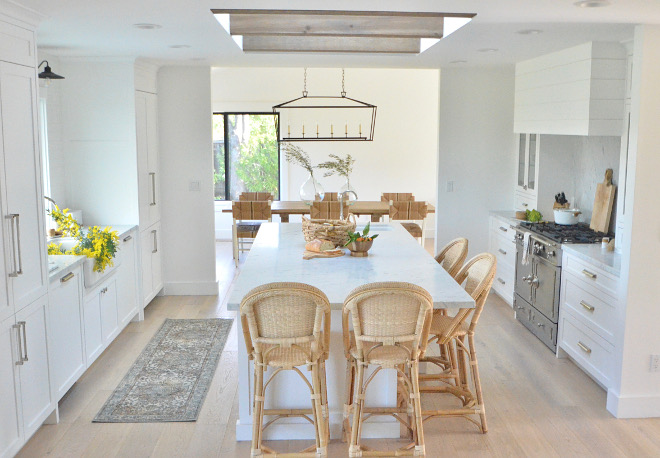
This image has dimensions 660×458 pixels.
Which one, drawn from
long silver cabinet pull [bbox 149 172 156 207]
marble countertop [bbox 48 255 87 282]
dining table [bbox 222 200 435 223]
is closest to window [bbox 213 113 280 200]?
dining table [bbox 222 200 435 223]

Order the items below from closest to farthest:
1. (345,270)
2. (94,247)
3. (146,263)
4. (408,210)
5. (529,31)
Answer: (345,270)
(529,31)
(94,247)
(146,263)
(408,210)

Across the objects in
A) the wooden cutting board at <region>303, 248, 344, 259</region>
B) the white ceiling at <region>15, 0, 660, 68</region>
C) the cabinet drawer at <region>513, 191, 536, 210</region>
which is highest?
the white ceiling at <region>15, 0, 660, 68</region>

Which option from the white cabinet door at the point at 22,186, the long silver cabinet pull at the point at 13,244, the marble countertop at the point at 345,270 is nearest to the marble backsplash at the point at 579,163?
the marble countertop at the point at 345,270

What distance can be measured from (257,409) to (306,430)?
1.61ft

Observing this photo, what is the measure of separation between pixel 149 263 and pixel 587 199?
406 cm

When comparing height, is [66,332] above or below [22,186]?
below

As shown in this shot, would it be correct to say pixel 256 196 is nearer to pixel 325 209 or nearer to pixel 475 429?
pixel 325 209

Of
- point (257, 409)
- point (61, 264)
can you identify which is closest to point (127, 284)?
point (61, 264)

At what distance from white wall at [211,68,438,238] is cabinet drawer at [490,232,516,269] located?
11.5ft

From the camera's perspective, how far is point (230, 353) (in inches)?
210

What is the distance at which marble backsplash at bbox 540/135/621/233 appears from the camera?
582cm

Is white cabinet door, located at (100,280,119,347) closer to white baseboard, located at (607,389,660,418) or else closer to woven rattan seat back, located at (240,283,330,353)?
woven rattan seat back, located at (240,283,330,353)

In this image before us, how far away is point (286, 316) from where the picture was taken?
322cm

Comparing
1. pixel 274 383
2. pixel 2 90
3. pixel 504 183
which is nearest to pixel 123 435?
pixel 274 383
